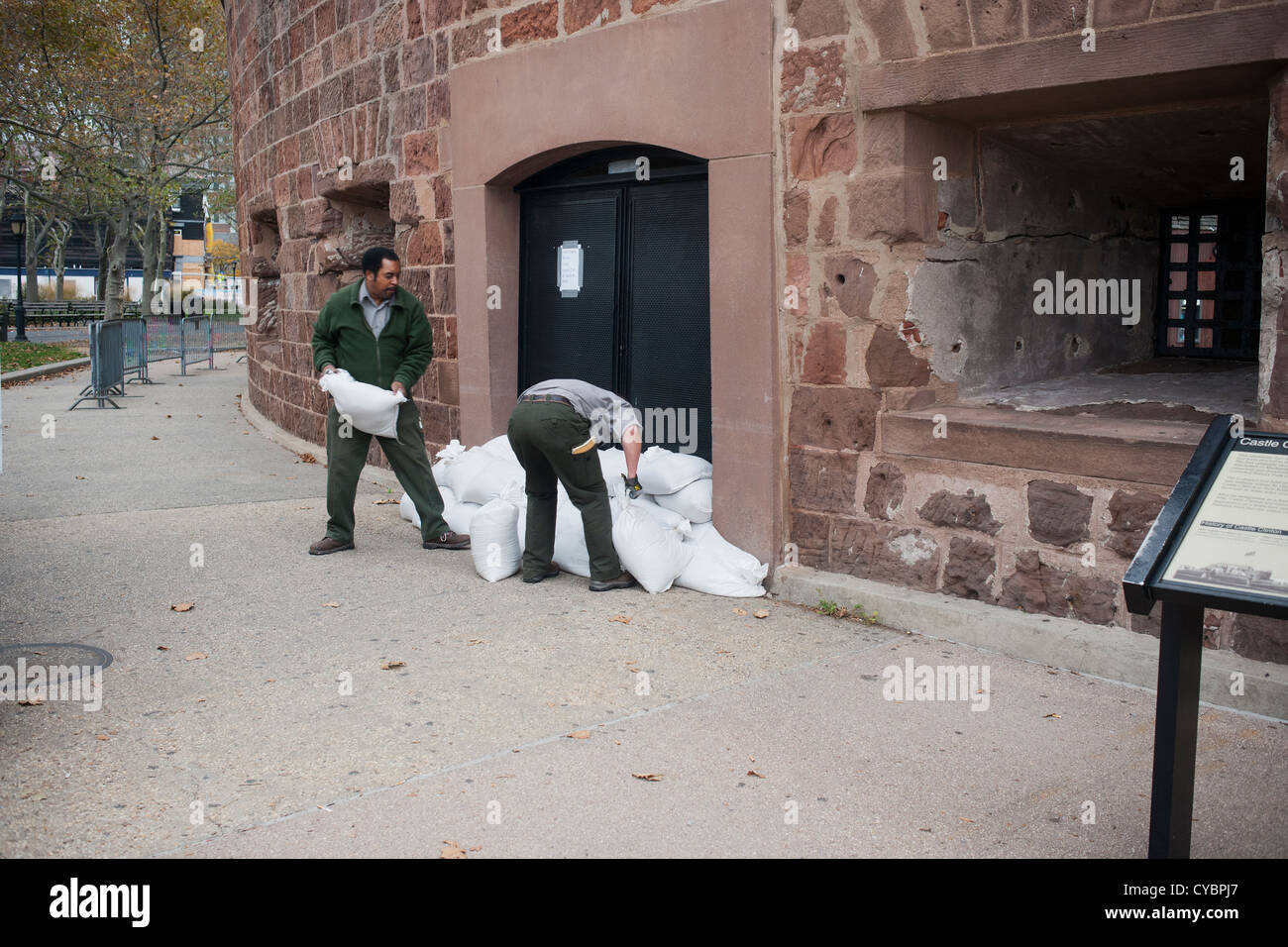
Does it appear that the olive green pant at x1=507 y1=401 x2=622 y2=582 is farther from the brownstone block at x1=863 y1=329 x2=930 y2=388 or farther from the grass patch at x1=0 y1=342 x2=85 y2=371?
the grass patch at x1=0 y1=342 x2=85 y2=371

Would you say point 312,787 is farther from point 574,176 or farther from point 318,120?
point 318,120

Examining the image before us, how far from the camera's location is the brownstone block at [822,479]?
5723 mm

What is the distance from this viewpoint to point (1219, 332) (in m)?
6.32

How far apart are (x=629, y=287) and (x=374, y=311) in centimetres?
150

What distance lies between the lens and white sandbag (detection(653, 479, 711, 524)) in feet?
20.6

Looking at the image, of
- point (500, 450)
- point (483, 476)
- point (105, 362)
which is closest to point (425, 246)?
point (500, 450)

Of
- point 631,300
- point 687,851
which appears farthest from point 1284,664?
point 631,300

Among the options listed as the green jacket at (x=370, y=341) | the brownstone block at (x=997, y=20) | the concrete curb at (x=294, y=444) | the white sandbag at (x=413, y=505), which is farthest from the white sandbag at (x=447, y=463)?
the brownstone block at (x=997, y=20)

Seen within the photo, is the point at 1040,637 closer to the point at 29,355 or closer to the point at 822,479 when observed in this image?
the point at 822,479

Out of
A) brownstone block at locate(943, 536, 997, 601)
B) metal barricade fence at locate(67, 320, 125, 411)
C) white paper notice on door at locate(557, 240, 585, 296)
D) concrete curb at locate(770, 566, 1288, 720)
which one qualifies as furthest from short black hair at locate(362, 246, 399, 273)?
metal barricade fence at locate(67, 320, 125, 411)

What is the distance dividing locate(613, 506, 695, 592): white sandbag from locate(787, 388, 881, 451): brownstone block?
80 centimetres

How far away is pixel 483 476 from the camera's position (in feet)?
23.2

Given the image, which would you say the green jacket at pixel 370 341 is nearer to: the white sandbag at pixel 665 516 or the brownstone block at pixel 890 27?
the white sandbag at pixel 665 516

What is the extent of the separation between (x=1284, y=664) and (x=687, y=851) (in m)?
2.46
